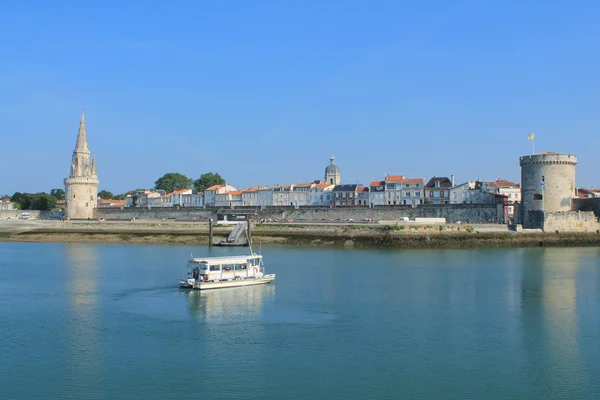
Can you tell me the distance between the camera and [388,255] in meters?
38.2

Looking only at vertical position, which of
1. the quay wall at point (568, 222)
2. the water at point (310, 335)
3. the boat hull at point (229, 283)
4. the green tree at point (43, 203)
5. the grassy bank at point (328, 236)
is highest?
the green tree at point (43, 203)

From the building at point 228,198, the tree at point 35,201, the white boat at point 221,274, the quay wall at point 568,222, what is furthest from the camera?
the tree at point 35,201

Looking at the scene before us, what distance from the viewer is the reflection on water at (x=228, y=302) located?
20047 millimetres

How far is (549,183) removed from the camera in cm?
4738

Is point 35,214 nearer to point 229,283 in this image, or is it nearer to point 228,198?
point 228,198

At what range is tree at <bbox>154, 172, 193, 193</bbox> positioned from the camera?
378ft

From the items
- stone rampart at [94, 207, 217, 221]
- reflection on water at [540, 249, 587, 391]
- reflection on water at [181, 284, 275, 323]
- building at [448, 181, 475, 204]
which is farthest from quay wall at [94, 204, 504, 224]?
reflection on water at [181, 284, 275, 323]

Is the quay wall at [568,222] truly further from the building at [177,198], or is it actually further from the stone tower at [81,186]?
the building at [177,198]

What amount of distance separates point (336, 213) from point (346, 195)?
45.9 ft

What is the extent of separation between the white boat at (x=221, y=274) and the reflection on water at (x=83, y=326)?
3.83 metres

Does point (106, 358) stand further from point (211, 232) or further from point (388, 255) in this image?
point (211, 232)

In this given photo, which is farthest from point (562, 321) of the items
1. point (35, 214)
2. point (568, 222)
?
point (35, 214)

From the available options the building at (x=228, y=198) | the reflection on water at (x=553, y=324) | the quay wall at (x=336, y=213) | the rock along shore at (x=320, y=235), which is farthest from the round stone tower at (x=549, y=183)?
the building at (x=228, y=198)

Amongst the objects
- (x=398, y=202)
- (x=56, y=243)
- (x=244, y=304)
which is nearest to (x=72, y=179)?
(x=56, y=243)
